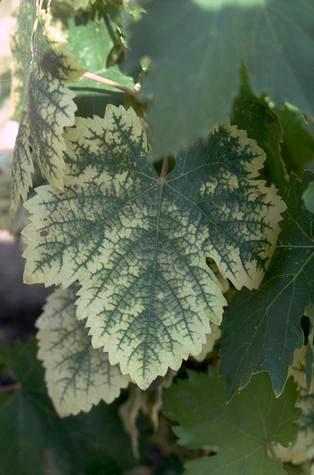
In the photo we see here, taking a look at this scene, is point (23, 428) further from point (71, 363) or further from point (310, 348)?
point (310, 348)

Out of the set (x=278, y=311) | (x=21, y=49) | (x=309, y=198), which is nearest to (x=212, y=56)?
(x=309, y=198)

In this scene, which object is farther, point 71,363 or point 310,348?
point 71,363

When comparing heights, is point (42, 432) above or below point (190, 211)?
below

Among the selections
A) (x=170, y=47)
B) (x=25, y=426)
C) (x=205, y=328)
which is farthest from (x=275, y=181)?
A: (x=25, y=426)

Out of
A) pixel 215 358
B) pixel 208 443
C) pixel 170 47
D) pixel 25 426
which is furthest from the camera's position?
pixel 25 426

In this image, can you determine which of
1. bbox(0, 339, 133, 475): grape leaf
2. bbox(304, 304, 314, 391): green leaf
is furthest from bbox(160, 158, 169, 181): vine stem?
bbox(0, 339, 133, 475): grape leaf

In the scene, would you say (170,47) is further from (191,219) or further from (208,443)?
(208,443)

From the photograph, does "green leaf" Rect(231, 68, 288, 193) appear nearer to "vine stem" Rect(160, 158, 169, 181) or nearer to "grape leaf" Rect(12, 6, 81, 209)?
"vine stem" Rect(160, 158, 169, 181)
